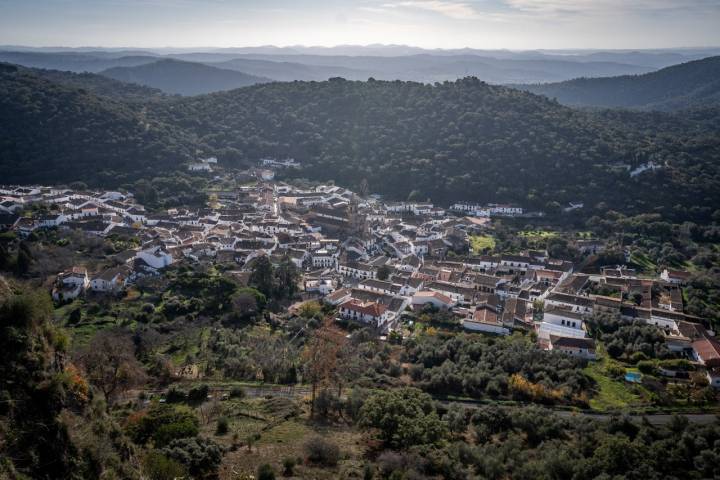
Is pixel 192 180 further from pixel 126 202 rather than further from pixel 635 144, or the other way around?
pixel 635 144

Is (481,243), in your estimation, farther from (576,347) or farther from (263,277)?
(263,277)

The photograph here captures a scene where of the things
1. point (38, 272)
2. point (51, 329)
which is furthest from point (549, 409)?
point (38, 272)

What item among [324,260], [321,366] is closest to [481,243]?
[324,260]

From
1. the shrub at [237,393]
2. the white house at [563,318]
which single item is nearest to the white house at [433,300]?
the white house at [563,318]

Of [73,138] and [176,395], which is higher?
[73,138]

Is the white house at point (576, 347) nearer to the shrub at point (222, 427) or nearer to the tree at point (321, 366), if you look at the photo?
the tree at point (321, 366)

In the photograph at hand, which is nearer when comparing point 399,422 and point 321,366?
point 399,422

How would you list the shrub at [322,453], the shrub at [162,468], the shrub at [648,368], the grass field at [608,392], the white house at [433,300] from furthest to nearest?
the white house at [433,300], the shrub at [648,368], the grass field at [608,392], the shrub at [322,453], the shrub at [162,468]
